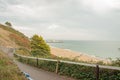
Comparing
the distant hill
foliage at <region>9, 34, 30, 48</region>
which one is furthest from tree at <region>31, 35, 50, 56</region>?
foliage at <region>9, 34, 30, 48</region>

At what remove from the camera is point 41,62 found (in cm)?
1956

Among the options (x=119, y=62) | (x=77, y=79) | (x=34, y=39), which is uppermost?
(x=34, y=39)

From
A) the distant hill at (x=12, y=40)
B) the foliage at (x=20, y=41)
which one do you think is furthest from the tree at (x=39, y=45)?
the foliage at (x=20, y=41)

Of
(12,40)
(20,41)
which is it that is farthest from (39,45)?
A: (20,41)

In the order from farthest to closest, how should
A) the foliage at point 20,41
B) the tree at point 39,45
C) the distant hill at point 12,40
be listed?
the foliage at point 20,41, the distant hill at point 12,40, the tree at point 39,45

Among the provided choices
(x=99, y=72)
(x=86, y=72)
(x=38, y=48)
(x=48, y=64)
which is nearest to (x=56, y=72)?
(x=48, y=64)

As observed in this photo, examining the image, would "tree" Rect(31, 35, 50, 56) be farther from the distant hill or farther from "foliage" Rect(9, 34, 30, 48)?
"foliage" Rect(9, 34, 30, 48)

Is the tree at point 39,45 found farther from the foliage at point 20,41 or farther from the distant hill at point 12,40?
the foliage at point 20,41

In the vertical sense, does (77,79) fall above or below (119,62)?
below

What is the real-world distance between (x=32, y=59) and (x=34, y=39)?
3051cm

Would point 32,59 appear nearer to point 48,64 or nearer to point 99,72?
point 48,64

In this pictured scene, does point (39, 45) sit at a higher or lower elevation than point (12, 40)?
lower

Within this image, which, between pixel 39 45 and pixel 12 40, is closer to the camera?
pixel 39 45

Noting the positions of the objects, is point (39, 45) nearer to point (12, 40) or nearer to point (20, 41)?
point (12, 40)
